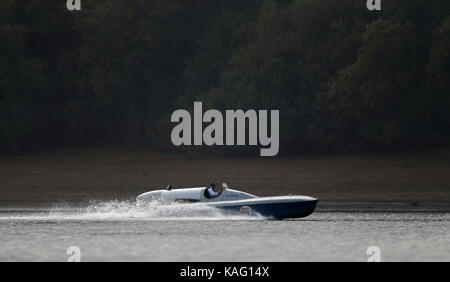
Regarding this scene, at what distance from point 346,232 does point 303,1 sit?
35520mm

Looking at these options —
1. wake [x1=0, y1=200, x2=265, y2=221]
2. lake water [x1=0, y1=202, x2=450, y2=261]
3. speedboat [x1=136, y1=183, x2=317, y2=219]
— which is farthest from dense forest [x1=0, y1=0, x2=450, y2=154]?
speedboat [x1=136, y1=183, x2=317, y2=219]

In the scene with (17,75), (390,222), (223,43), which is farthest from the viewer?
(223,43)

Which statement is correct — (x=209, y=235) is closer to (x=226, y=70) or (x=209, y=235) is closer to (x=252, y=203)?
(x=252, y=203)

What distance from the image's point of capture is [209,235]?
4853 cm

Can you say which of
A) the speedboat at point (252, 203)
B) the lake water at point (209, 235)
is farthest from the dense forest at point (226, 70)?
the speedboat at point (252, 203)

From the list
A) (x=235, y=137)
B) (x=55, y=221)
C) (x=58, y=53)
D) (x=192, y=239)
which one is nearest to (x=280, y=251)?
(x=192, y=239)

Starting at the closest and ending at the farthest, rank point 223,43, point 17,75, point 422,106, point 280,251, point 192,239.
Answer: point 280,251 < point 192,239 < point 422,106 < point 17,75 < point 223,43

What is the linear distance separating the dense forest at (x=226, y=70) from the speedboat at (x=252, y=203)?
25596 mm

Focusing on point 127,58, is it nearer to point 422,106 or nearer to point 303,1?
point 303,1

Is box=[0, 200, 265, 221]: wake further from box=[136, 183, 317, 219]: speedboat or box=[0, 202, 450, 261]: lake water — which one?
box=[136, 183, 317, 219]: speedboat

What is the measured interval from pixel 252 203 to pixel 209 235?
3290 millimetres

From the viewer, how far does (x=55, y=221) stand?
55.9m

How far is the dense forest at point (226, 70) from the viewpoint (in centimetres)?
7688

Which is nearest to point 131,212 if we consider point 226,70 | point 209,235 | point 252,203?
point 252,203
